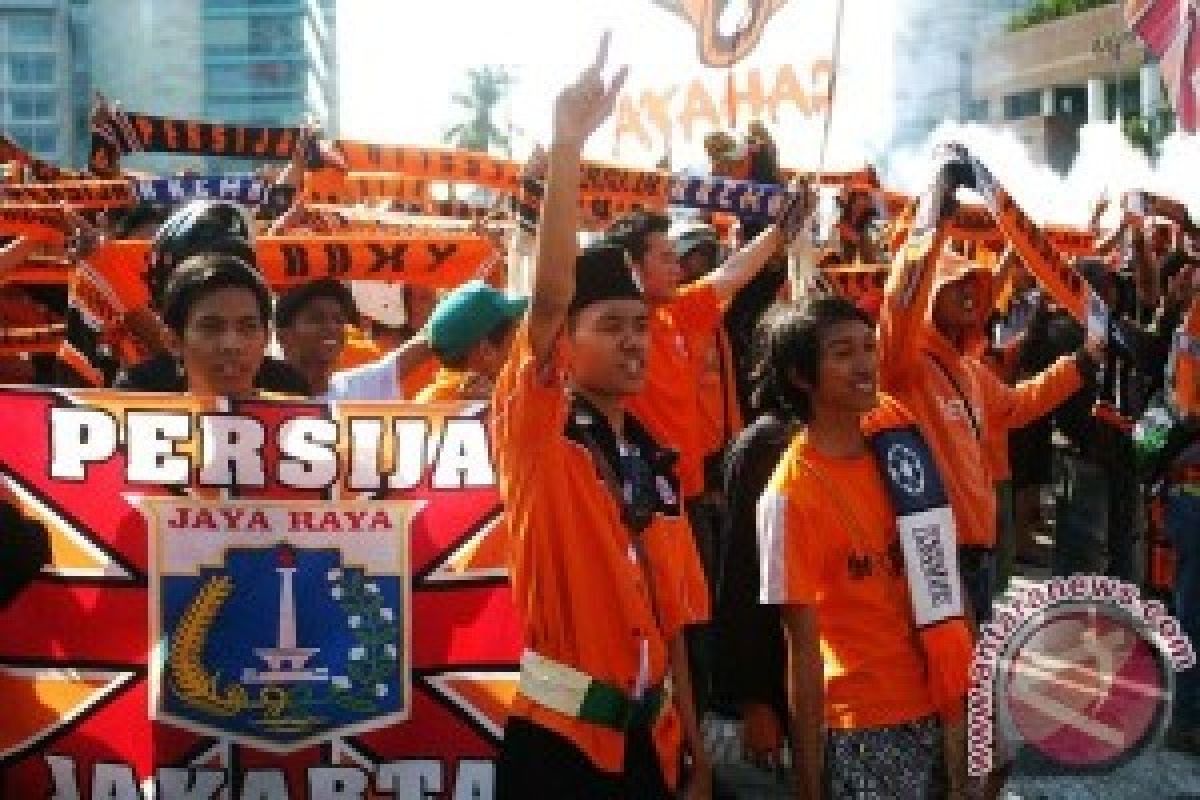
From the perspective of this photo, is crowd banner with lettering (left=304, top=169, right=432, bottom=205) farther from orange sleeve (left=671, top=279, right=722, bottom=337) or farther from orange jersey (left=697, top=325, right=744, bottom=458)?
orange sleeve (left=671, top=279, right=722, bottom=337)

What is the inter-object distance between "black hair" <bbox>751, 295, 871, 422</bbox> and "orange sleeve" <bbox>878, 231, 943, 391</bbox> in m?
0.53

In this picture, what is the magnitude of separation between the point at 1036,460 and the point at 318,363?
5654 millimetres

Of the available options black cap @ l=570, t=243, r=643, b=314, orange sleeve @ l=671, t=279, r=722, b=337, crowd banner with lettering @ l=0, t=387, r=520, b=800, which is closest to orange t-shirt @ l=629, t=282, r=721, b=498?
orange sleeve @ l=671, t=279, r=722, b=337

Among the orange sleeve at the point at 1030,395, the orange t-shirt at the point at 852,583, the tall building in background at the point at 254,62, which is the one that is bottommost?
the orange t-shirt at the point at 852,583

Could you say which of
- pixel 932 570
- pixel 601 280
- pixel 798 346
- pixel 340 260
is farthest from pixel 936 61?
pixel 601 280

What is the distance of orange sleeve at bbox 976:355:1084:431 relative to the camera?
6.08 metres

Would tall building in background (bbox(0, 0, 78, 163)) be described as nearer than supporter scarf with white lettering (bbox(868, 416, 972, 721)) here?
No

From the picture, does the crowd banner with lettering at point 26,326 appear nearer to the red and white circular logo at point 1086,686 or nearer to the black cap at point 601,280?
the black cap at point 601,280

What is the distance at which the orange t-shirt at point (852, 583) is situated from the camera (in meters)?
3.98

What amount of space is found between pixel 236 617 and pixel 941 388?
2.16 m

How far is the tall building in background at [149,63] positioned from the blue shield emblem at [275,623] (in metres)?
95.2

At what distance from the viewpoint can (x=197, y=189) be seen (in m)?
8.91

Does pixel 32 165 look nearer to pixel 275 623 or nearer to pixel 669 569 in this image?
pixel 275 623

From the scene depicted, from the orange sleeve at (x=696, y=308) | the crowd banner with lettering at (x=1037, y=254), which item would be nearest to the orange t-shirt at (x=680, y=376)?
the orange sleeve at (x=696, y=308)
